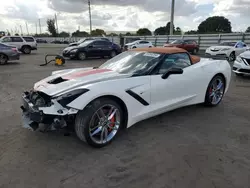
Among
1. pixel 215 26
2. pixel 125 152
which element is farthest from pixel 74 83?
pixel 215 26

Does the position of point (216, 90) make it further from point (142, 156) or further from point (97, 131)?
point (97, 131)

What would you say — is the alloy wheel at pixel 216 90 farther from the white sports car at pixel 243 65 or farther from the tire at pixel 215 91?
the white sports car at pixel 243 65

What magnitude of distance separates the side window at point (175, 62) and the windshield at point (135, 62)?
0.50 ft

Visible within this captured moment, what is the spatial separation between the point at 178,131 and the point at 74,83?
1.93m

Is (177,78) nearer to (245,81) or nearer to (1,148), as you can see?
(1,148)

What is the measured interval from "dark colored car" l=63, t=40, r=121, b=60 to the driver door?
1177 cm

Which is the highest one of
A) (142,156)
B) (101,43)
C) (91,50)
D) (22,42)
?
(22,42)

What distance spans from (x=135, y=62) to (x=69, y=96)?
5.10 ft

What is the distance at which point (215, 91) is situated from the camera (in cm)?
480

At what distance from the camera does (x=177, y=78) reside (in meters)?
3.84

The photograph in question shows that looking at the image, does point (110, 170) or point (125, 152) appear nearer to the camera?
point (110, 170)

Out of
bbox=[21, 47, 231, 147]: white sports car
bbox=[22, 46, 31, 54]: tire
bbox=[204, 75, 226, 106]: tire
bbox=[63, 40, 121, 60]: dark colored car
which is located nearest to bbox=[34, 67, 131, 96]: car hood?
bbox=[21, 47, 231, 147]: white sports car

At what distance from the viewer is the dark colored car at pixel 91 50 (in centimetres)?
1498

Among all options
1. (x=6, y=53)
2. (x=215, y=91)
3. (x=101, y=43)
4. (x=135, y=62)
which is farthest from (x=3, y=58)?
(x=215, y=91)
